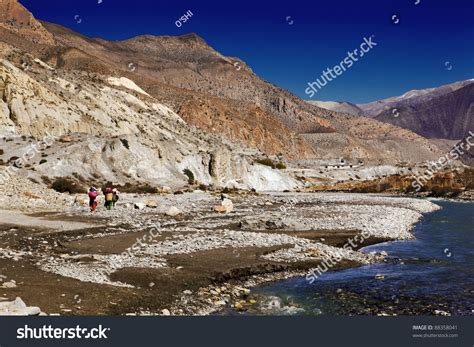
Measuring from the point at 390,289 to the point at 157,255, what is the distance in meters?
9.84

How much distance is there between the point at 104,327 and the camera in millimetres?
9945

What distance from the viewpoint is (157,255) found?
22.3 meters

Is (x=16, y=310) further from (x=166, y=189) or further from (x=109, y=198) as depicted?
(x=166, y=189)

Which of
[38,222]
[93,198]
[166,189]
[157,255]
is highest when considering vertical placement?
[166,189]

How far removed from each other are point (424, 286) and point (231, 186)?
6512 centimetres

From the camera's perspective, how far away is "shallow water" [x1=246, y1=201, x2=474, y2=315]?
54.1 feet

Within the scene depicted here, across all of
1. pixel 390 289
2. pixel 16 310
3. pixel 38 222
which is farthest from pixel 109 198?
pixel 16 310

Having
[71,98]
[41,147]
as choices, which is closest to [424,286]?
[41,147]

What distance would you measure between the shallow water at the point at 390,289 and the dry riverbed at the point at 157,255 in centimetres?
109

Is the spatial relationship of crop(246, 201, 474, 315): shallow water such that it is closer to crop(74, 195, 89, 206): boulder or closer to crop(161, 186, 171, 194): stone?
crop(74, 195, 89, 206): boulder

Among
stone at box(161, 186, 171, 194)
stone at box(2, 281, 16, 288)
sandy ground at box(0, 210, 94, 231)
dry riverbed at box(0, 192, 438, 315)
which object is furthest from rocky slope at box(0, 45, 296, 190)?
stone at box(2, 281, 16, 288)

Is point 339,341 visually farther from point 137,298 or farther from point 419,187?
point 419,187

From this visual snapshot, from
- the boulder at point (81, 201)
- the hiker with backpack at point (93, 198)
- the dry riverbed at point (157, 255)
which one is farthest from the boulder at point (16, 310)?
the boulder at point (81, 201)

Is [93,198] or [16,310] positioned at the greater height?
[93,198]
